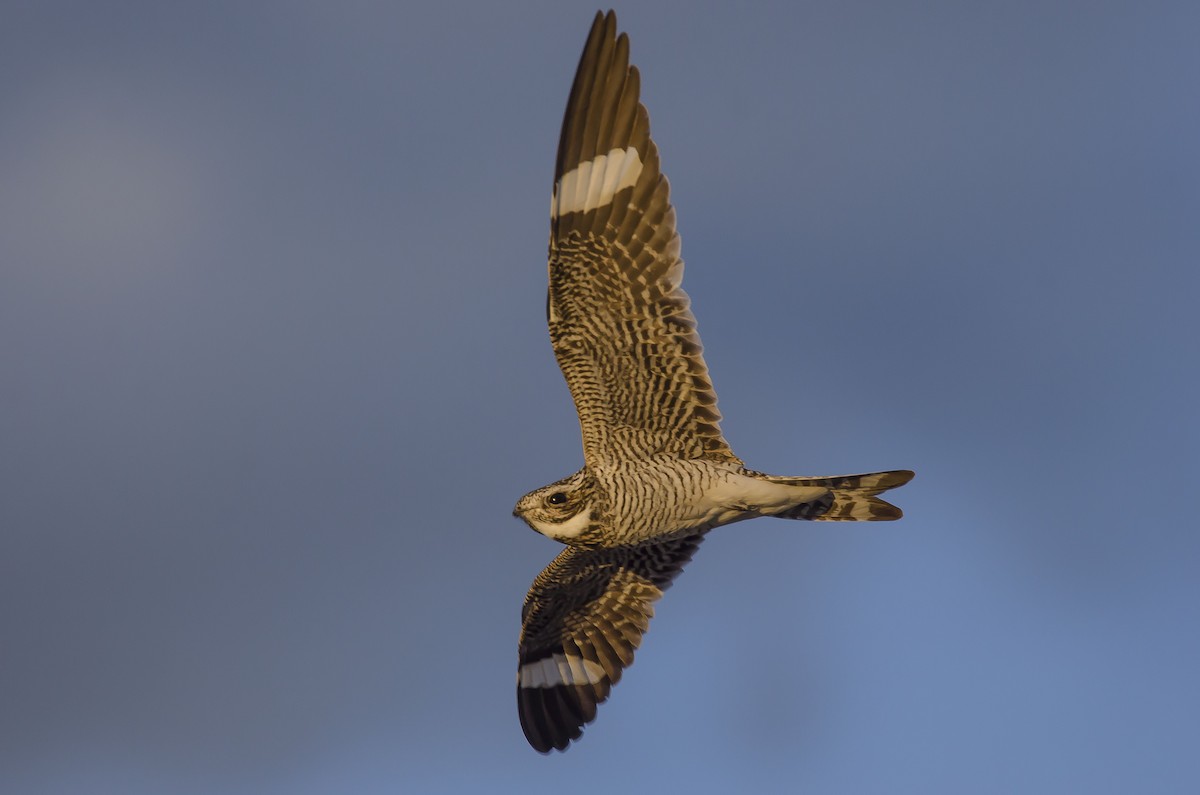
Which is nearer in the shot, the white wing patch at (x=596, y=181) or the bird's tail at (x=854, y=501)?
the white wing patch at (x=596, y=181)

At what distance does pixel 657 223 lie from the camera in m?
10.6

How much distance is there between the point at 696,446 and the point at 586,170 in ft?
8.66

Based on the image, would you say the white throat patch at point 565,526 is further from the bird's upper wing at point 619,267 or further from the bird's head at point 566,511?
the bird's upper wing at point 619,267

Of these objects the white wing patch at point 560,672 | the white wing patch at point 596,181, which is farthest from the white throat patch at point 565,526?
the white wing patch at point 596,181

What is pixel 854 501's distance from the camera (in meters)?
11.4

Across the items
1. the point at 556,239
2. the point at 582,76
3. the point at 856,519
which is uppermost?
the point at 582,76

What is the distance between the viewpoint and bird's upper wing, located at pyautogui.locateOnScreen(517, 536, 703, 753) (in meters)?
12.6

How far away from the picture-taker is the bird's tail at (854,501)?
438 inches

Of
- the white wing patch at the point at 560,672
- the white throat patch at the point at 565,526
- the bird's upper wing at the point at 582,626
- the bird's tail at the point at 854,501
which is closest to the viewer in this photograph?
the white throat patch at the point at 565,526

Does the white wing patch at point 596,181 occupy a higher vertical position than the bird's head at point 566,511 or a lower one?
higher

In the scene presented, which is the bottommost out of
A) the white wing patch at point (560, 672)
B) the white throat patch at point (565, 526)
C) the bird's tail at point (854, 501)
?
the white wing patch at point (560, 672)

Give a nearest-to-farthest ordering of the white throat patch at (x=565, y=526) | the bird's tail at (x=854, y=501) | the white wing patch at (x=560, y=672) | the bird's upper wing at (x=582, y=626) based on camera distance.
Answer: the white throat patch at (x=565, y=526)
the bird's tail at (x=854, y=501)
the bird's upper wing at (x=582, y=626)
the white wing patch at (x=560, y=672)

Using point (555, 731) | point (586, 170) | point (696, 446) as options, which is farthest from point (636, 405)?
point (555, 731)

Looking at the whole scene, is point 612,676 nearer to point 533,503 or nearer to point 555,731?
point 555,731
